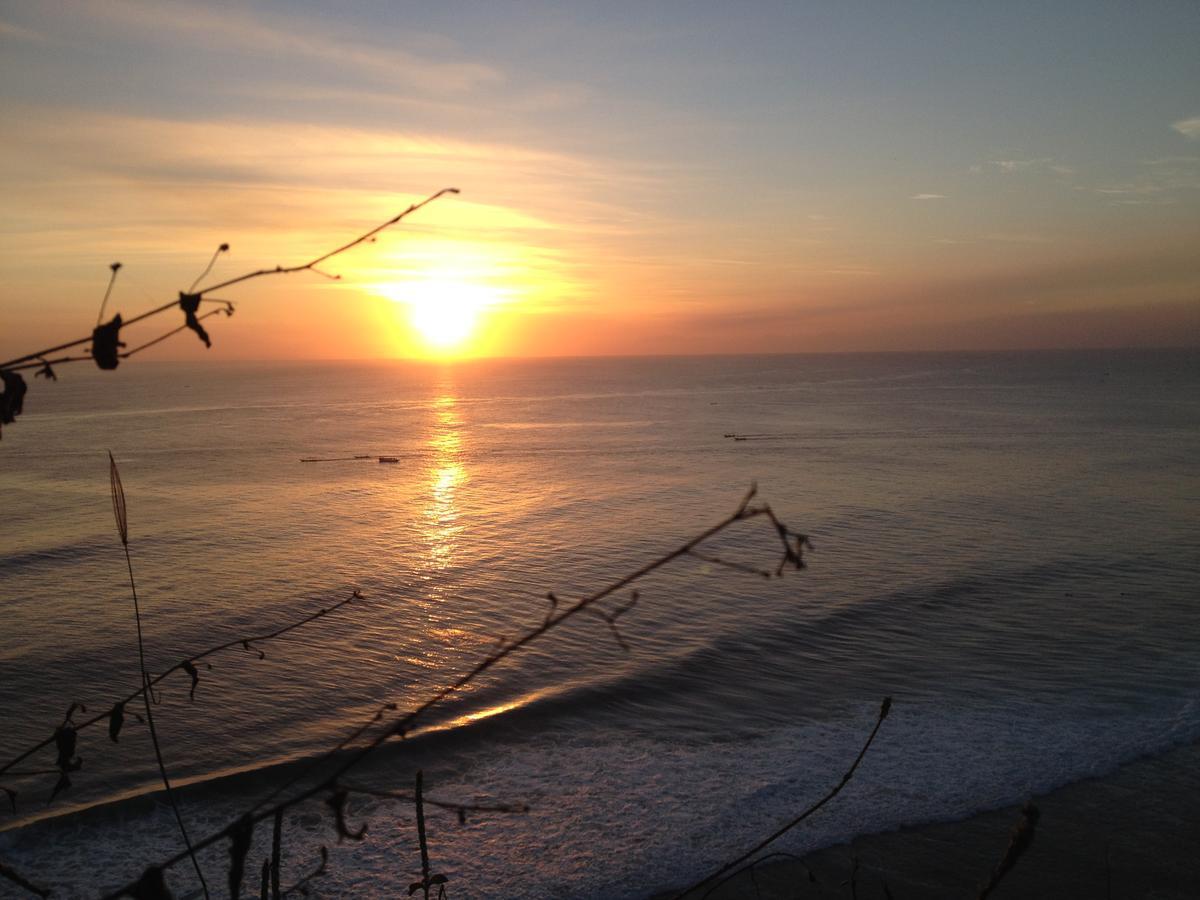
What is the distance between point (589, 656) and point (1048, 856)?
11922 mm

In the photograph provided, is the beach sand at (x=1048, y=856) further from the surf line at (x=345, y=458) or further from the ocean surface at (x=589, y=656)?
the surf line at (x=345, y=458)

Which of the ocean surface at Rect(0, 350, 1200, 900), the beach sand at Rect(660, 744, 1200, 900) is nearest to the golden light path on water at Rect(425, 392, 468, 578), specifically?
the ocean surface at Rect(0, 350, 1200, 900)

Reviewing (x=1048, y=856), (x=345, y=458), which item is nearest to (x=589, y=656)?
(x=1048, y=856)

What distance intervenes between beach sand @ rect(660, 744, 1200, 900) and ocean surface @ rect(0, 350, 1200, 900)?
24.6 inches

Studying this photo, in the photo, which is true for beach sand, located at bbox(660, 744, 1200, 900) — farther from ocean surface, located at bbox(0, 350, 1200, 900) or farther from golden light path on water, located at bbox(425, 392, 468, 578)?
golden light path on water, located at bbox(425, 392, 468, 578)

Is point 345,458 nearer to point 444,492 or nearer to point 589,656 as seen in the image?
point 444,492

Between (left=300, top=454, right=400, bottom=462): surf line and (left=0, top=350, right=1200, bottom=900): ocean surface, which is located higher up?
(left=300, top=454, right=400, bottom=462): surf line

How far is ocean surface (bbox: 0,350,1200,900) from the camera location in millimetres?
14609

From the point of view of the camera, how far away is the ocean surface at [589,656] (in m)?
14.6

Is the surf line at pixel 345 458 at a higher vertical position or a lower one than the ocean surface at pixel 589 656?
higher

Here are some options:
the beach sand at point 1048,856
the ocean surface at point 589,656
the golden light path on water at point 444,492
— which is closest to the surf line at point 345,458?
the golden light path on water at point 444,492

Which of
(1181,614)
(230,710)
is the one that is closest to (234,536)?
(230,710)

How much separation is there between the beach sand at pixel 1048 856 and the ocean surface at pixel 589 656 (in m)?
0.63

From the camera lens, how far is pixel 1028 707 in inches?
744
